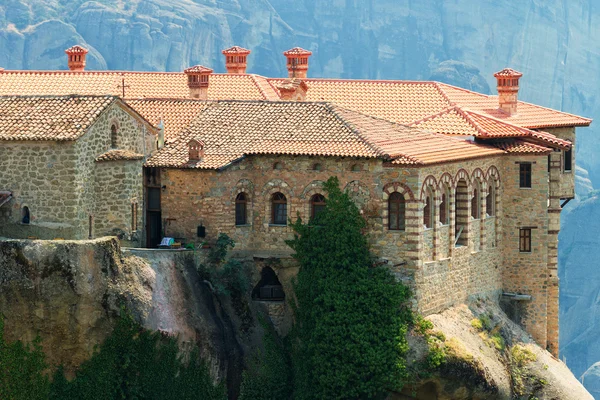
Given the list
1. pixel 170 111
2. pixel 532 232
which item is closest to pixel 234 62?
pixel 170 111

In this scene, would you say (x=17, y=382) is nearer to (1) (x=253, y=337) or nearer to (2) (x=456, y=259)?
(1) (x=253, y=337)

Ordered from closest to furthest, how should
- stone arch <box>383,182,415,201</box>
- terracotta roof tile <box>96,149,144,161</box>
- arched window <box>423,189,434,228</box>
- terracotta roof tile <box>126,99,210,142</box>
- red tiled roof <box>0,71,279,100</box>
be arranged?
terracotta roof tile <box>96,149,144,161</box> < stone arch <box>383,182,415,201</box> < arched window <box>423,189,434,228</box> < terracotta roof tile <box>126,99,210,142</box> < red tiled roof <box>0,71,279,100</box>

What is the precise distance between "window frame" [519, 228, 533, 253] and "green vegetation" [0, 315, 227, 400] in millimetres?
17001

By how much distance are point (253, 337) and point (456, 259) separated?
8731 mm

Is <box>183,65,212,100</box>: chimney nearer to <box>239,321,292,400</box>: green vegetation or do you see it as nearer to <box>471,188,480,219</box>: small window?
<box>471,188,480,219</box>: small window

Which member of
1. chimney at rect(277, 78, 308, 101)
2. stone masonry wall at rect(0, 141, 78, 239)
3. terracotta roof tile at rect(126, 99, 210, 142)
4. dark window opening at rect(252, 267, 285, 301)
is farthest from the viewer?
chimney at rect(277, 78, 308, 101)

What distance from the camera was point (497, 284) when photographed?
228ft

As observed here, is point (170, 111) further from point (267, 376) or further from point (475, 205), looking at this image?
point (475, 205)

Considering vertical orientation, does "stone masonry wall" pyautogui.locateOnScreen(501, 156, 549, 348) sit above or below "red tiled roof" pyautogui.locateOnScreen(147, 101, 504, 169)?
below

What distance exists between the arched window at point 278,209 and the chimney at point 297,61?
22142 millimetres

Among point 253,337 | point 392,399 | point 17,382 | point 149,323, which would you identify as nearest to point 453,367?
point 392,399

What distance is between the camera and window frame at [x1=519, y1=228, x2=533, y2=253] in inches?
2746

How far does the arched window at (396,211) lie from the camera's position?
202 ft

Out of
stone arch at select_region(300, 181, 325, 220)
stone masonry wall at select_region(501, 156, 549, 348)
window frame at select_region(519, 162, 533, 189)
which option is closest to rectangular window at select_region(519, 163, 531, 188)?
window frame at select_region(519, 162, 533, 189)
